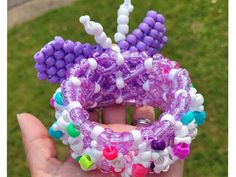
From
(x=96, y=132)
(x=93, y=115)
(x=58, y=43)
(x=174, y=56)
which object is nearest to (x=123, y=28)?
(x=58, y=43)

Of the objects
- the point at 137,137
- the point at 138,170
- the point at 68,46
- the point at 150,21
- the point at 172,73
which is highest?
the point at 150,21

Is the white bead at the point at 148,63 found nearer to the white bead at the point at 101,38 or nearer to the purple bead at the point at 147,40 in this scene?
the purple bead at the point at 147,40

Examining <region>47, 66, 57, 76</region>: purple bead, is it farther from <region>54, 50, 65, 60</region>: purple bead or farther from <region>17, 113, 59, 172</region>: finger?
<region>17, 113, 59, 172</region>: finger

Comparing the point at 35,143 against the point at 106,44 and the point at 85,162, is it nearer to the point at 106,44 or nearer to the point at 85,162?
the point at 85,162

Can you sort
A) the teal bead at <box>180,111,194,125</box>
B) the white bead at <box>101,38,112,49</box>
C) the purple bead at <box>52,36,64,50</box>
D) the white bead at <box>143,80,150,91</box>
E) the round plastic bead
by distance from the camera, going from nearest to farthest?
the round plastic bead
the teal bead at <box>180,111,194,125</box>
the purple bead at <box>52,36,64,50</box>
the white bead at <box>101,38,112,49</box>
the white bead at <box>143,80,150,91</box>

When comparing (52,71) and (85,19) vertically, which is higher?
(85,19)

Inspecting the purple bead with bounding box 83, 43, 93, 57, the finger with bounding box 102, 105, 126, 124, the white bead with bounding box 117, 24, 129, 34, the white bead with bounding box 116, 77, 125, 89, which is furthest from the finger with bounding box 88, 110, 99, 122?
the white bead with bounding box 117, 24, 129, 34
